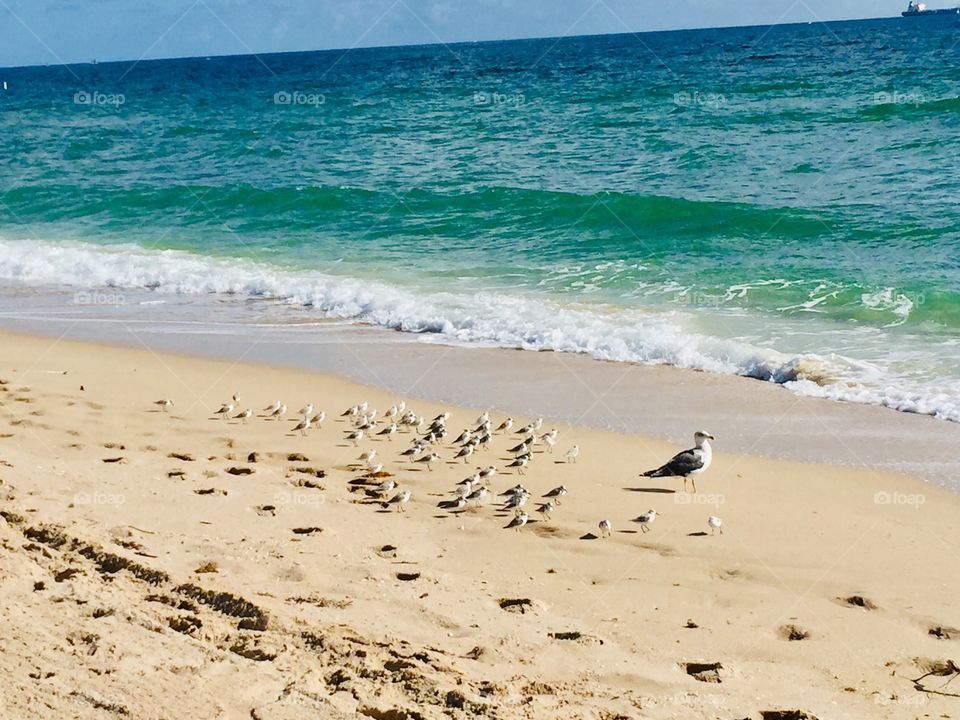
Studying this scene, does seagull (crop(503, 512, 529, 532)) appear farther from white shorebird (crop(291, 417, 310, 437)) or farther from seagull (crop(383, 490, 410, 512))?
white shorebird (crop(291, 417, 310, 437))

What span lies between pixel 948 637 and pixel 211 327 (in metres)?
11.8

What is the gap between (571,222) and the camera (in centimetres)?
2255

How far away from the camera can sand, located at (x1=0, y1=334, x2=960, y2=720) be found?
5246mm

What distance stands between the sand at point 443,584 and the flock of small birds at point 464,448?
0.39 ft

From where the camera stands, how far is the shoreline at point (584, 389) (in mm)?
10234

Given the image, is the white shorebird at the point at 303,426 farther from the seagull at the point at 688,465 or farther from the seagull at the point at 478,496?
the seagull at the point at 688,465

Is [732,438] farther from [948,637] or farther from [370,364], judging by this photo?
[370,364]

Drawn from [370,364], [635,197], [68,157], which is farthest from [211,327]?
[68,157]

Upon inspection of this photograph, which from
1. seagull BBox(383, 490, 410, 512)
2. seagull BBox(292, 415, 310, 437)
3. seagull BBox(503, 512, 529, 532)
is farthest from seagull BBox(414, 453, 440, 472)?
seagull BBox(503, 512, 529, 532)

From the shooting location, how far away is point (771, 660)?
20.6ft

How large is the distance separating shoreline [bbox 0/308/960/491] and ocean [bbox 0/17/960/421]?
0.44m

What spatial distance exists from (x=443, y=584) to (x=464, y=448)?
290cm

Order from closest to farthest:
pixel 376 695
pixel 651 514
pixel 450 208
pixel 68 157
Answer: pixel 376 695, pixel 651 514, pixel 450 208, pixel 68 157

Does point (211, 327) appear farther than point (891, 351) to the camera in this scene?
Yes
